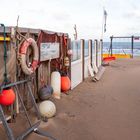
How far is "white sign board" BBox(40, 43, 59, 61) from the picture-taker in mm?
8247

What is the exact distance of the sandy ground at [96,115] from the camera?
21.6 feet

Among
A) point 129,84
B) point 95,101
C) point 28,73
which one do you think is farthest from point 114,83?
point 28,73

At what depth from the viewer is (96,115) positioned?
8.00 metres

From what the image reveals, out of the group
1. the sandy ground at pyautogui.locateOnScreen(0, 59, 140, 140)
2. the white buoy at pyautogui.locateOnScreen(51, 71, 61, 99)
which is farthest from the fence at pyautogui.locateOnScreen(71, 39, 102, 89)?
the white buoy at pyautogui.locateOnScreen(51, 71, 61, 99)

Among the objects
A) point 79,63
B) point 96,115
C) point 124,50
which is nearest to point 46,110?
point 96,115

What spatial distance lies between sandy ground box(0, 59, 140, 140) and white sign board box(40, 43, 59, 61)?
1.24 m

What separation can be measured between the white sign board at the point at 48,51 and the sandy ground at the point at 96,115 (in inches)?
48.9

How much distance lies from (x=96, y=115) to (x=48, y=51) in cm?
215

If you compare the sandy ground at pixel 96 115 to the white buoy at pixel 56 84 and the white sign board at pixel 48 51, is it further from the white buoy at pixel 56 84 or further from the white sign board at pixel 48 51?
the white sign board at pixel 48 51

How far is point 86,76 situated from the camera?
14625 mm

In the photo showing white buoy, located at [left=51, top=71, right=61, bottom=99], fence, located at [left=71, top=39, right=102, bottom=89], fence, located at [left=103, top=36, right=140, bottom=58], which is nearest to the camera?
white buoy, located at [left=51, top=71, right=61, bottom=99]

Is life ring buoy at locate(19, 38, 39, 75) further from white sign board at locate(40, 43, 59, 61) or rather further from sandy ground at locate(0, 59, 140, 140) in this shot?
sandy ground at locate(0, 59, 140, 140)

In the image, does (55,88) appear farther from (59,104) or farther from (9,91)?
(9,91)

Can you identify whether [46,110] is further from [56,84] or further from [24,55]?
[56,84]
